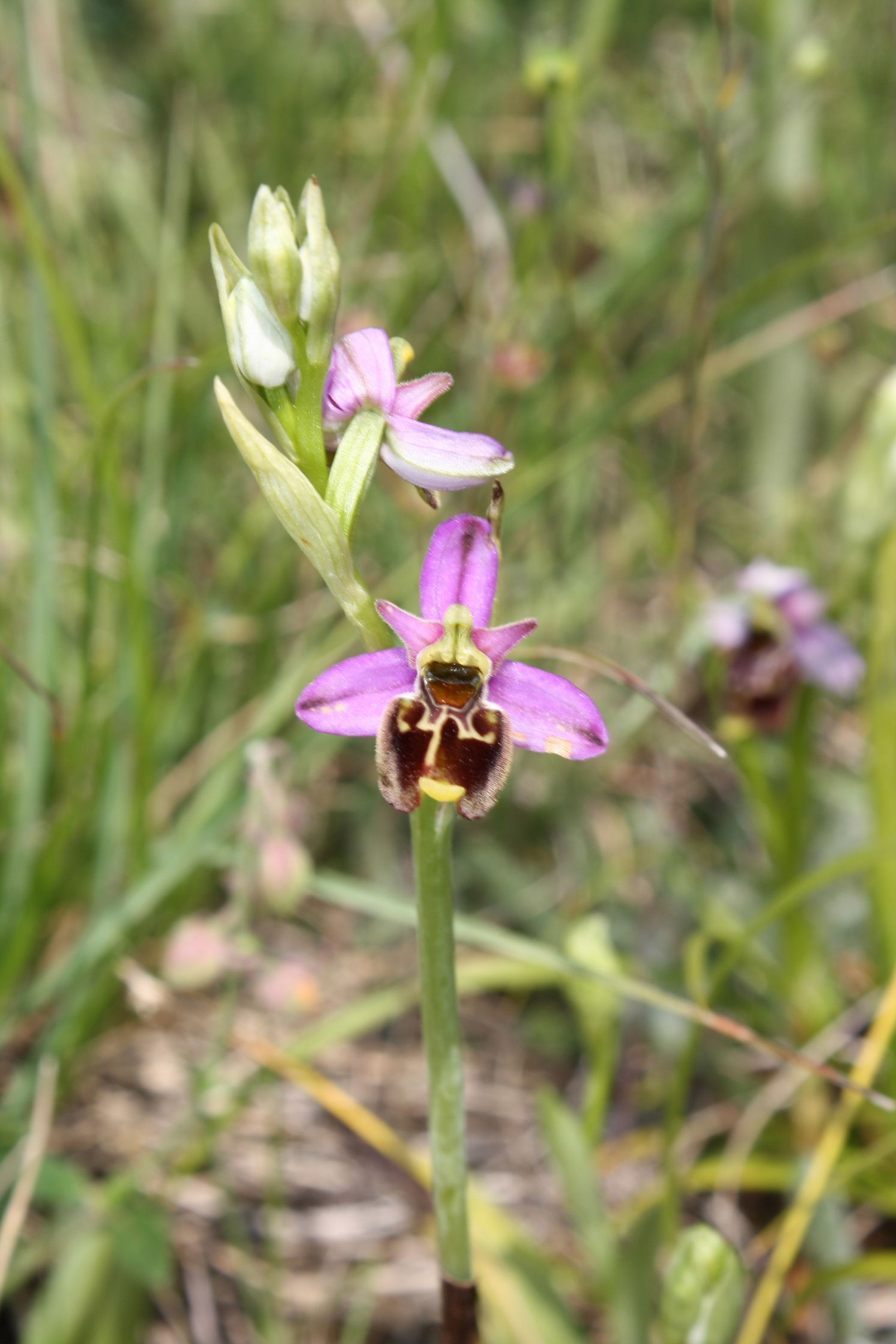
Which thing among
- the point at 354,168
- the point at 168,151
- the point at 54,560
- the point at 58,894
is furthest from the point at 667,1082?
the point at 168,151

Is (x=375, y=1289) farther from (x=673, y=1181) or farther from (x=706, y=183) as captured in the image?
(x=706, y=183)

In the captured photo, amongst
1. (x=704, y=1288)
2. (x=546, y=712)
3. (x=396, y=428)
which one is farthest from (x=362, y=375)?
(x=704, y=1288)

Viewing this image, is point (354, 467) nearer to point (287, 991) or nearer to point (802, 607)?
point (287, 991)

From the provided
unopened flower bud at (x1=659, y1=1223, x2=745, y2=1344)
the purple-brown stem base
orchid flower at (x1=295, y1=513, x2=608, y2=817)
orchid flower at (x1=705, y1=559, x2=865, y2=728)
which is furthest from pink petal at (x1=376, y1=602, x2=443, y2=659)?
orchid flower at (x1=705, y1=559, x2=865, y2=728)

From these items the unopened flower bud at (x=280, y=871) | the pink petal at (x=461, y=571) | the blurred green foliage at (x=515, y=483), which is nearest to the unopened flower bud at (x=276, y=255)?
the pink petal at (x=461, y=571)

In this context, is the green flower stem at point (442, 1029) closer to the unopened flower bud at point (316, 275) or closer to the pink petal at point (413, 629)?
the pink petal at point (413, 629)

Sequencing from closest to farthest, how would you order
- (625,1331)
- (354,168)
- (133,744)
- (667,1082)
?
1. (625,1331)
2. (133,744)
3. (667,1082)
4. (354,168)
